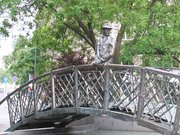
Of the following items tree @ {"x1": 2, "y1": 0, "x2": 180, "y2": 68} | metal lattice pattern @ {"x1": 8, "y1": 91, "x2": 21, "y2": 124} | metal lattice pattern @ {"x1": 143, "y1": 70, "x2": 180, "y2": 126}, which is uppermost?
tree @ {"x1": 2, "y1": 0, "x2": 180, "y2": 68}

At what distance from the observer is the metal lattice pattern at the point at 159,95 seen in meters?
8.22

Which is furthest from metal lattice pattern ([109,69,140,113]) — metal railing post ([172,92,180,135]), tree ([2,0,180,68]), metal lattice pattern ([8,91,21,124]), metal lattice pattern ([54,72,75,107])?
tree ([2,0,180,68])

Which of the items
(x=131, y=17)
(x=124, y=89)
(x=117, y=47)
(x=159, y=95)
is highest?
(x=131, y=17)

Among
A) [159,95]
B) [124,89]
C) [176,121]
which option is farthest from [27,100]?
[176,121]

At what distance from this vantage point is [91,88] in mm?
10609

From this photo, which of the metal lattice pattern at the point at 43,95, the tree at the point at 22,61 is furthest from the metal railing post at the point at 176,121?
the tree at the point at 22,61

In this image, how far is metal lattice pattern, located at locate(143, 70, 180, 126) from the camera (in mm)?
8219

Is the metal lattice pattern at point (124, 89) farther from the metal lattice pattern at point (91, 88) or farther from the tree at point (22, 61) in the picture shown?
the tree at point (22, 61)

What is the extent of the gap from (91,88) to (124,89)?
3.92ft

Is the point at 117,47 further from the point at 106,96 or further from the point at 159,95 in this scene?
the point at 159,95

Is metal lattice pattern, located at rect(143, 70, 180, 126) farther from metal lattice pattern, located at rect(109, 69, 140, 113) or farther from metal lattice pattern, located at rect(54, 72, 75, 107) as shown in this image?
metal lattice pattern, located at rect(54, 72, 75, 107)

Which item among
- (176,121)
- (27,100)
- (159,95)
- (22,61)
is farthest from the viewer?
(22,61)

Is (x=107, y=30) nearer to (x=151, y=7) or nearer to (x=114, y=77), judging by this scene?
(x=114, y=77)

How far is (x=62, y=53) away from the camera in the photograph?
18875 millimetres
